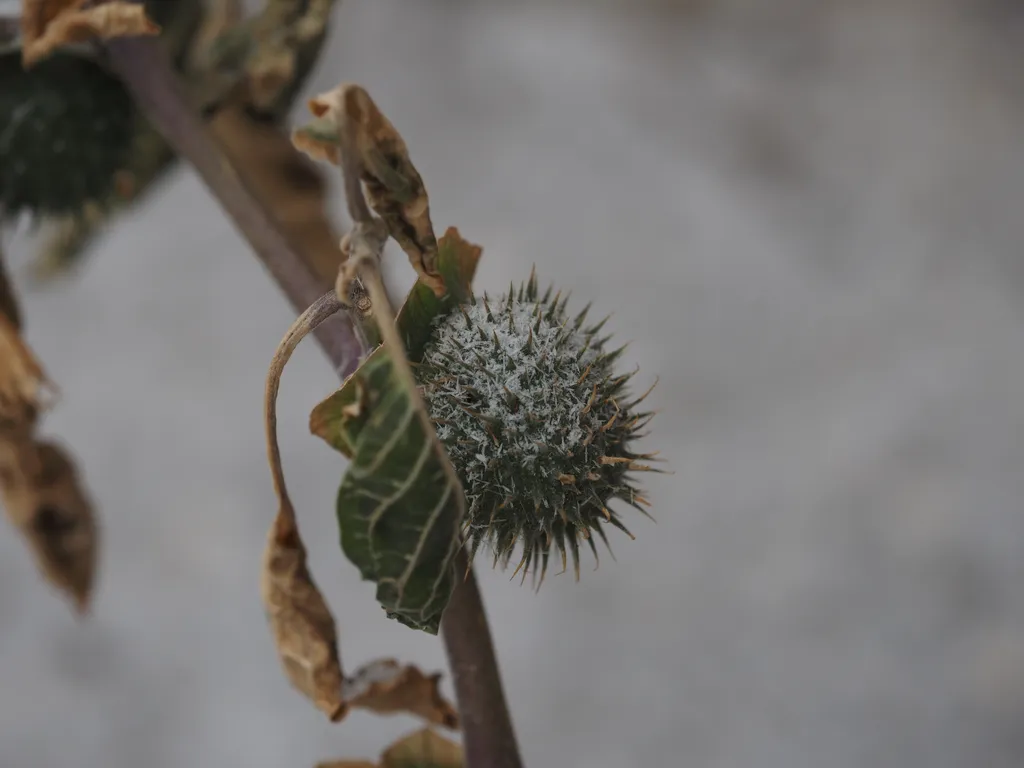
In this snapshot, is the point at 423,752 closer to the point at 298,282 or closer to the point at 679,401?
the point at 298,282

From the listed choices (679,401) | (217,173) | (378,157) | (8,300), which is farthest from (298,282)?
(679,401)

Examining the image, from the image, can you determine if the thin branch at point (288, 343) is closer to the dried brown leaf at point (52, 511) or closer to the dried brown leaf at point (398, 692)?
the dried brown leaf at point (398, 692)

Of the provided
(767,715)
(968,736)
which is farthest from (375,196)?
(968,736)

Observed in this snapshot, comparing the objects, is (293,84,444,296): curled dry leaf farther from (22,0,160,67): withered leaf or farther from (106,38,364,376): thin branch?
(22,0,160,67): withered leaf

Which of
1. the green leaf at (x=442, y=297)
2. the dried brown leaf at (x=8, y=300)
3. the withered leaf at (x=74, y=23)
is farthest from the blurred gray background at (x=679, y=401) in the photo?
the green leaf at (x=442, y=297)

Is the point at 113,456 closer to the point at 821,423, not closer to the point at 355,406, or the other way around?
the point at 821,423

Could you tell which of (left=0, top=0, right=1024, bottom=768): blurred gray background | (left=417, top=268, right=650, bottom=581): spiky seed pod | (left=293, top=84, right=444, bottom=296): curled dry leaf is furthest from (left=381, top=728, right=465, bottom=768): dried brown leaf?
(left=0, top=0, right=1024, bottom=768): blurred gray background
